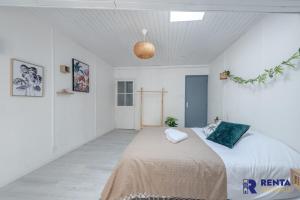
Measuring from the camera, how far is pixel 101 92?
15.8ft

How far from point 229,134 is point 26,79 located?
291 cm

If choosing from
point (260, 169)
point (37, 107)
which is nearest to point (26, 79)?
point (37, 107)

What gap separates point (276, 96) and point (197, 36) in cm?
171

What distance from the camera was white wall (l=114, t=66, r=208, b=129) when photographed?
5.50 meters

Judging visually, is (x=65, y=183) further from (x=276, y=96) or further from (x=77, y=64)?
(x=276, y=96)

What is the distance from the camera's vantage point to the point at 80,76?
143 inches

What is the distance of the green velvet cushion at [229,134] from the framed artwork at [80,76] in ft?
9.56

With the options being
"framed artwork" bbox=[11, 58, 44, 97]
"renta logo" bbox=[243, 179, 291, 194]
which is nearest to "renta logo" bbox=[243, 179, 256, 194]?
"renta logo" bbox=[243, 179, 291, 194]

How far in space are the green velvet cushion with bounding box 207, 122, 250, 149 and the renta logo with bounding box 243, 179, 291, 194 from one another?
454mm

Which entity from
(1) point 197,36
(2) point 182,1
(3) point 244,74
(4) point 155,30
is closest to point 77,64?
(4) point 155,30

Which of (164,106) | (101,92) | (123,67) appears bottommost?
(164,106)

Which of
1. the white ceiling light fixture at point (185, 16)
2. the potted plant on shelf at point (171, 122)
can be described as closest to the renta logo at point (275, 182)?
the white ceiling light fixture at point (185, 16)

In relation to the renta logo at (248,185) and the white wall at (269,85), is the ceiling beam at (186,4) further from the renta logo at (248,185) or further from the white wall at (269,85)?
the renta logo at (248,185)

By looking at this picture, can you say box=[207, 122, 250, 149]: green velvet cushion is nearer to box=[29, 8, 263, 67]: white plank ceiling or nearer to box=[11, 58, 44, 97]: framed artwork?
box=[29, 8, 263, 67]: white plank ceiling
